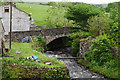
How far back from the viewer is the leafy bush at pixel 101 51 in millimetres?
18539

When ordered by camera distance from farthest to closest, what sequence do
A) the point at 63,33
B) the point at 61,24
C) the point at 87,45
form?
the point at 61,24, the point at 63,33, the point at 87,45

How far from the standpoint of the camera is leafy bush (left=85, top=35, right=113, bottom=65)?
18.5 metres

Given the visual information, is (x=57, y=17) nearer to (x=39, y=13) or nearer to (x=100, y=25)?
(x=39, y=13)

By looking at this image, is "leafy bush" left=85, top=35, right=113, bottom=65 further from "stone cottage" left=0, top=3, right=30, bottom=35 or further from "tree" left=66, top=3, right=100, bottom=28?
"stone cottage" left=0, top=3, right=30, bottom=35

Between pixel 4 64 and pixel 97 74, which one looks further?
pixel 97 74

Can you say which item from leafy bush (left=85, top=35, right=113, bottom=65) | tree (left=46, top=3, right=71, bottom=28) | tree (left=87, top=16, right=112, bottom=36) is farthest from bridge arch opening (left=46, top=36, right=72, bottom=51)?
leafy bush (left=85, top=35, right=113, bottom=65)

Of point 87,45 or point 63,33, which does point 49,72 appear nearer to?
point 87,45

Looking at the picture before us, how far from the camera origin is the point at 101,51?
1894cm

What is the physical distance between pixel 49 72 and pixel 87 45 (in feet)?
36.1

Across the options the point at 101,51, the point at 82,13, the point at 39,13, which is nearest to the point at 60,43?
the point at 82,13

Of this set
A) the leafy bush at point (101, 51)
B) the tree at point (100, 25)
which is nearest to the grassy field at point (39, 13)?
the tree at point (100, 25)

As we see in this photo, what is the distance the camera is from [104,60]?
61.0ft

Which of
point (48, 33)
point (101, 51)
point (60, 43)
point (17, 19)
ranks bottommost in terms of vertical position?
point (60, 43)

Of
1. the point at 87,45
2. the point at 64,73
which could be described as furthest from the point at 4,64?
the point at 87,45
